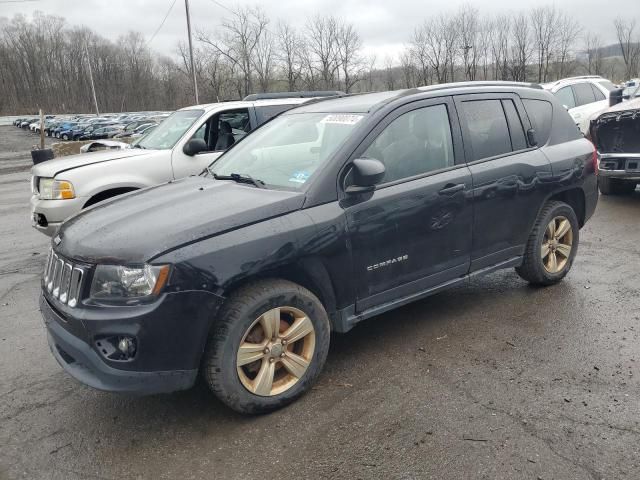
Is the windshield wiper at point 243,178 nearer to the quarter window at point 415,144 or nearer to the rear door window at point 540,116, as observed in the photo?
the quarter window at point 415,144

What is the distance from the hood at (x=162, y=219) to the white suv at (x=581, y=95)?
11101 millimetres

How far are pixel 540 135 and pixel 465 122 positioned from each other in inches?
37.9

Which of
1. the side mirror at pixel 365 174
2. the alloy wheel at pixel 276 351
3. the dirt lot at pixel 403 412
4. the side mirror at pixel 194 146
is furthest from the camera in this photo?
the side mirror at pixel 194 146

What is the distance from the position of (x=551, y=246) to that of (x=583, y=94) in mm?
9596

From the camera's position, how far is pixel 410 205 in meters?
3.52

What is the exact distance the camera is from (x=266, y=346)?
299 centimetres

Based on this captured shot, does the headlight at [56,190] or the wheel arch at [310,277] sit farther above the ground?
the headlight at [56,190]

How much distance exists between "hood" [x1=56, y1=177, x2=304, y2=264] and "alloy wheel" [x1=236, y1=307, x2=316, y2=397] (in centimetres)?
60

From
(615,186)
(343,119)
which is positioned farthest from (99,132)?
Result: (343,119)

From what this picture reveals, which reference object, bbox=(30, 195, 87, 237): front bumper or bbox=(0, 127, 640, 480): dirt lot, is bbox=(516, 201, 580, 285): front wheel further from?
bbox=(30, 195, 87, 237): front bumper

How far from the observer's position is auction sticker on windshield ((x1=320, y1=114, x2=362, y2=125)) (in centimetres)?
360

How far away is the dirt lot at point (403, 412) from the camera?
2578 mm

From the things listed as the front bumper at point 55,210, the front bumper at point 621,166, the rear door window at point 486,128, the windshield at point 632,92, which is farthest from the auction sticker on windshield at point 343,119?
the windshield at point 632,92

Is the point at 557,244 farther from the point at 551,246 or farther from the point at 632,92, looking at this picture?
the point at 632,92
